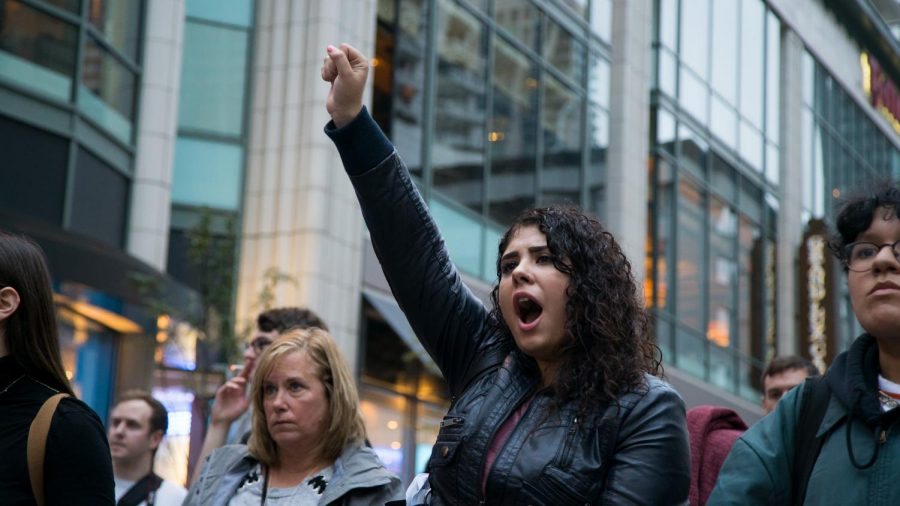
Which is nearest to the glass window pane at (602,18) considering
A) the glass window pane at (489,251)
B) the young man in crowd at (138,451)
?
the glass window pane at (489,251)

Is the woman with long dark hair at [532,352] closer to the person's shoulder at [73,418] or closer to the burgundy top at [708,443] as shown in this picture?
the person's shoulder at [73,418]

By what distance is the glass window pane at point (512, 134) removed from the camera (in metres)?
21.9

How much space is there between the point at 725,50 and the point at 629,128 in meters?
5.50

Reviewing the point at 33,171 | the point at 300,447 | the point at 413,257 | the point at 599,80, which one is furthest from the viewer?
the point at 599,80

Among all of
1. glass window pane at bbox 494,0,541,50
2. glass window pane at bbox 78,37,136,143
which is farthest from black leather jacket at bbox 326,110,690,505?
glass window pane at bbox 494,0,541,50

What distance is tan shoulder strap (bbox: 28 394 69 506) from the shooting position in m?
3.87

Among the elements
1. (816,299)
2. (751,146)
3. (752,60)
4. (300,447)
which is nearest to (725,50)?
(752,60)

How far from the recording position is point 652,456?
3.57 meters

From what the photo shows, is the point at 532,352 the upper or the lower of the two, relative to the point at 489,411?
upper

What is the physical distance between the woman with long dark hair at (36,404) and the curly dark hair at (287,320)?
3019 millimetres

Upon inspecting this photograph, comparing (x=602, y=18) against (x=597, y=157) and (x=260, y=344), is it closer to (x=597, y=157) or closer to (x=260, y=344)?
(x=597, y=157)

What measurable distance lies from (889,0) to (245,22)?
25375 mm

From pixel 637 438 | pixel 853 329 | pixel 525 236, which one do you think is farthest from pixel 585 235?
pixel 853 329

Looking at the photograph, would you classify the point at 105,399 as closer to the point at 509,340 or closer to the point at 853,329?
the point at 509,340
